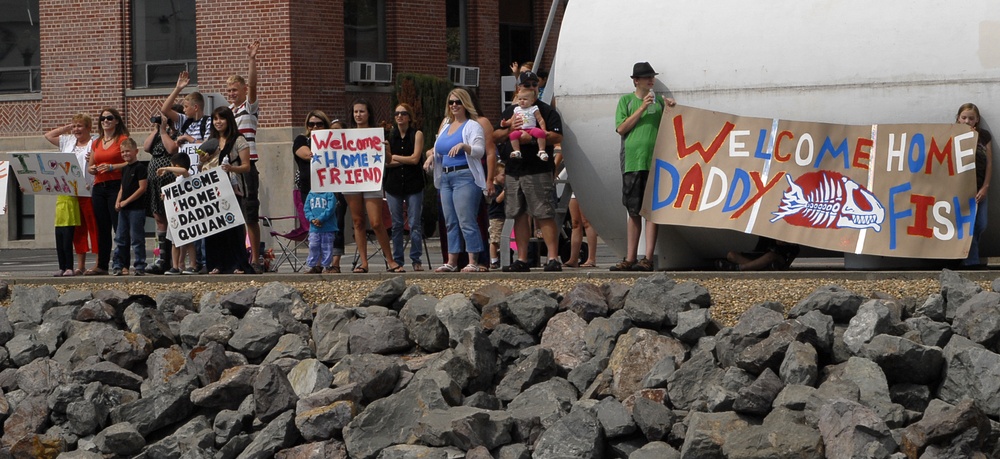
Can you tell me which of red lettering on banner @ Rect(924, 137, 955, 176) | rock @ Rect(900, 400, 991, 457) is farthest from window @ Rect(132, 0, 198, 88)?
rock @ Rect(900, 400, 991, 457)

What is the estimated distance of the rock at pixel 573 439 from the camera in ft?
24.3

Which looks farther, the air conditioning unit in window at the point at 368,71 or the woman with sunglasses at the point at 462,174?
the air conditioning unit in window at the point at 368,71

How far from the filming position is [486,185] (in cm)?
1130

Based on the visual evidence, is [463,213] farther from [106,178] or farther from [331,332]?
[106,178]

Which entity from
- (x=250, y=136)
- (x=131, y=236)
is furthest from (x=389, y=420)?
(x=131, y=236)

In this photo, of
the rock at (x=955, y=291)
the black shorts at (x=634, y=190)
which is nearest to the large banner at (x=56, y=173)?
the black shorts at (x=634, y=190)

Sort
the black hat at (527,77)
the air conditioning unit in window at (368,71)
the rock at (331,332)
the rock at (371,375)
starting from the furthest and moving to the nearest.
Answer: the air conditioning unit in window at (368,71), the black hat at (527,77), the rock at (331,332), the rock at (371,375)

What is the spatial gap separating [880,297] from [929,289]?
1.31ft

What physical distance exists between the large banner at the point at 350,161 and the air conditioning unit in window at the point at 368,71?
46.8 ft

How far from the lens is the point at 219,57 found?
24.8 meters

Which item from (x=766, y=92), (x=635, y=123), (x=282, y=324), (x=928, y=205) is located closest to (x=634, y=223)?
(x=635, y=123)

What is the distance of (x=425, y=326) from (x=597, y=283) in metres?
1.39

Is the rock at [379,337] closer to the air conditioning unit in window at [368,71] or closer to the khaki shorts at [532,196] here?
the khaki shorts at [532,196]

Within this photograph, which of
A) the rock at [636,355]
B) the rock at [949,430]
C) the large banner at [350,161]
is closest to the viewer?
the rock at [949,430]
